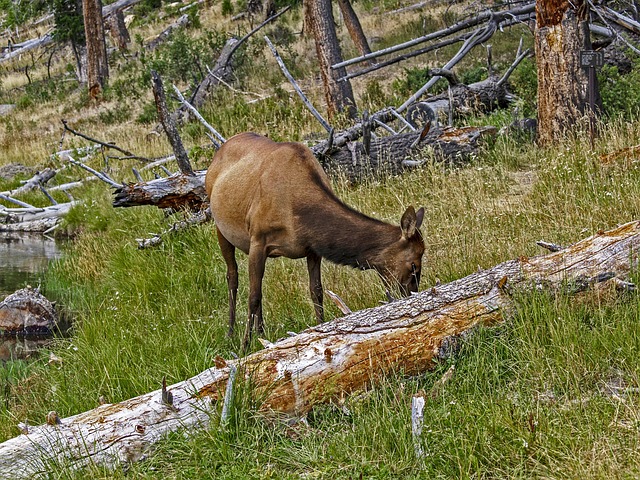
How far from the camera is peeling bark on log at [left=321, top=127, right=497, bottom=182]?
10719mm

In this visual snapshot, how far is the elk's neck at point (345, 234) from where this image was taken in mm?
6168

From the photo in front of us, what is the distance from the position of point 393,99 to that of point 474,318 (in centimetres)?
1334

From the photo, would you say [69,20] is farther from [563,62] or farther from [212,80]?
[563,62]

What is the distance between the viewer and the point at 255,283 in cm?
666

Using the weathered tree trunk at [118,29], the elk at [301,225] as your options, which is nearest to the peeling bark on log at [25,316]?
the elk at [301,225]

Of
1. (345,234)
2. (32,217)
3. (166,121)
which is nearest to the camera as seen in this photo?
(345,234)

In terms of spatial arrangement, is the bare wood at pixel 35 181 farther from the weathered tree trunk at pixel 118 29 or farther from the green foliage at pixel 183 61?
the weathered tree trunk at pixel 118 29

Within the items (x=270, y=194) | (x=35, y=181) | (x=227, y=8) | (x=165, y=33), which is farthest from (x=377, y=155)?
(x=165, y=33)

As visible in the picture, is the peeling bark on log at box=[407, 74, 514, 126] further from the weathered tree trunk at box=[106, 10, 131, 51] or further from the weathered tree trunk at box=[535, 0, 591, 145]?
the weathered tree trunk at box=[106, 10, 131, 51]

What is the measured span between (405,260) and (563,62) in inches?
214

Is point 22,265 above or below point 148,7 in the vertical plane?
below

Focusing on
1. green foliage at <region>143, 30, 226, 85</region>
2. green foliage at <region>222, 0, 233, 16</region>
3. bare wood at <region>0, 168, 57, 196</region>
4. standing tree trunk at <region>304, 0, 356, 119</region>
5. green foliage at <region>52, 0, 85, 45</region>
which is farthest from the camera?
green foliage at <region>222, 0, 233, 16</region>

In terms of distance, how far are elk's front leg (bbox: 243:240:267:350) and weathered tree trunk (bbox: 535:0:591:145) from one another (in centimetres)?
518

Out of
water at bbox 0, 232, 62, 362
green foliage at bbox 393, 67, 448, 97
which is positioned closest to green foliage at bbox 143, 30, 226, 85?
green foliage at bbox 393, 67, 448, 97
